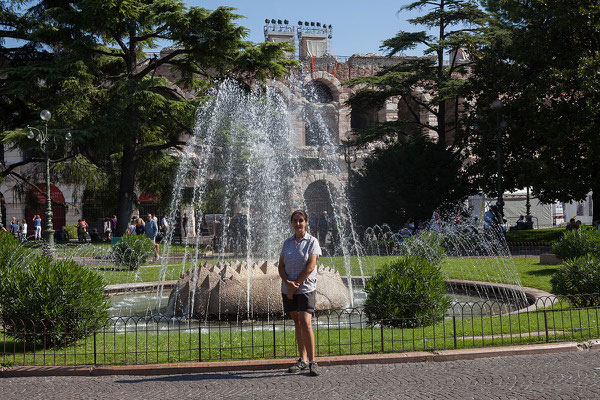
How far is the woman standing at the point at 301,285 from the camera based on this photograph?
5312mm

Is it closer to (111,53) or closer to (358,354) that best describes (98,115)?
(111,53)

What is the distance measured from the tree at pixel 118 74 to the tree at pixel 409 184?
7.22m

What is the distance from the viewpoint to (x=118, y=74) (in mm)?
23703

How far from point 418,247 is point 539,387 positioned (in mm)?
7065

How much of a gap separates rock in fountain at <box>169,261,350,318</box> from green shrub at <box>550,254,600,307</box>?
3.03 meters

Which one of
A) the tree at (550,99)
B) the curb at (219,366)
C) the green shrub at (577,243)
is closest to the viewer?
the curb at (219,366)

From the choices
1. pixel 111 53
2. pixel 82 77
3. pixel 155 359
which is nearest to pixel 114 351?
pixel 155 359

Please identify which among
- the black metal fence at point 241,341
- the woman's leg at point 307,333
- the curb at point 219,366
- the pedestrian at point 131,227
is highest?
the pedestrian at point 131,227

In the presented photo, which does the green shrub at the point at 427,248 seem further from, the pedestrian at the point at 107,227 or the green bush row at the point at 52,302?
the pedestrian at the point at 107,227

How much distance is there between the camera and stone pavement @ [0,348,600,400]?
4.71 m

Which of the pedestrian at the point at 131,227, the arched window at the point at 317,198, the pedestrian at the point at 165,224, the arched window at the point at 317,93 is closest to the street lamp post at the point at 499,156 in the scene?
the pedestrian at the point at 165,224

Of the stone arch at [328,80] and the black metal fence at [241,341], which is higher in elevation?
the stone arch at [328,80]

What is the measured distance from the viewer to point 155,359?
5.84 meters

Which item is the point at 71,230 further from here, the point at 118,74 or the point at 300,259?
the point at 300,259
